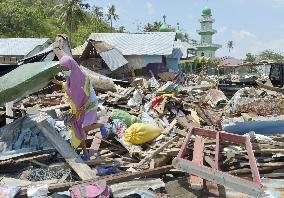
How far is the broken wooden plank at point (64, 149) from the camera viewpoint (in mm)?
5711

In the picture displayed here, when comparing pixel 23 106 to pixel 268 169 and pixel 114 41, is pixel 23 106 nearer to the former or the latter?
pixel 268 169

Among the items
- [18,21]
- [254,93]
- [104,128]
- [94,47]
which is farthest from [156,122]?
[18,21]

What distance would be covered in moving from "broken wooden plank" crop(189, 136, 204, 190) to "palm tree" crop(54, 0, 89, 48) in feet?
125

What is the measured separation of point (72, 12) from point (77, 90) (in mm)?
38996

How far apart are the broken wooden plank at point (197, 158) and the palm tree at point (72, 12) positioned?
3812 centimetres

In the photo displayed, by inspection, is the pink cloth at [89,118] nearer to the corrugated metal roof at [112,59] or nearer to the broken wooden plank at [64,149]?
the broken wooden plank at [64,149]

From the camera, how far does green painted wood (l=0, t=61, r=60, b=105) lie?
7.02 meters

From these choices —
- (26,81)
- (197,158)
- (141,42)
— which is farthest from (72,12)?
(197,158)

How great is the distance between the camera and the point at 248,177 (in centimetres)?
588

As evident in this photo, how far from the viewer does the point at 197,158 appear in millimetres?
5762

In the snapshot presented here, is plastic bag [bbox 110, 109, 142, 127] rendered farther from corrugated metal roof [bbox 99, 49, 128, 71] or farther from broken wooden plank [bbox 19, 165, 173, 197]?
corrugated metal roof [bbox 99, 49, 128, 71]

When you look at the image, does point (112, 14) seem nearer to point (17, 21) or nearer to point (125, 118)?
point (17, 21)

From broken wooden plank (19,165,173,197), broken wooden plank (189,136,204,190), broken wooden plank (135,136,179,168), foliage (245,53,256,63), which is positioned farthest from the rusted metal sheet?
foliage (245,53,256,63)

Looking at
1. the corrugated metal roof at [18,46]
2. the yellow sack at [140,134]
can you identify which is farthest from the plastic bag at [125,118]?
the corrugated metal roof at [18,46]
